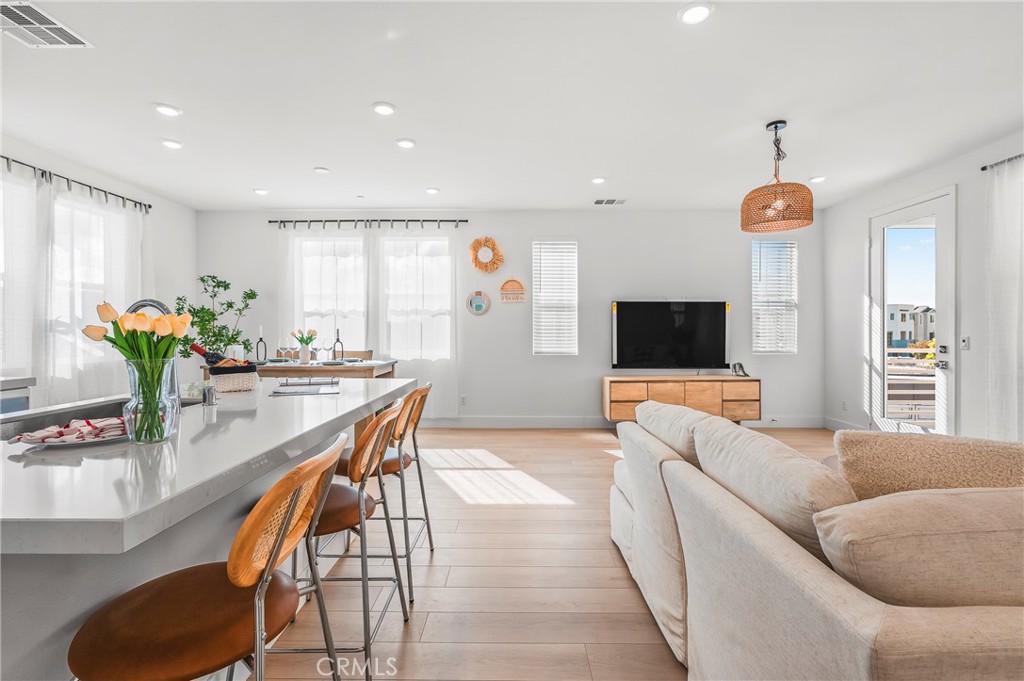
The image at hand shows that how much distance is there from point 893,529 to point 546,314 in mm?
5038

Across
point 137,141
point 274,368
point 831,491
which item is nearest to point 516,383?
point 274,368

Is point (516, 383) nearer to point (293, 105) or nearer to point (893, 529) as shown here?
point (293, 105)

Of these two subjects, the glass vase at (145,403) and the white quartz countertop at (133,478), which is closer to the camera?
the white quartz countertop at (133,478)

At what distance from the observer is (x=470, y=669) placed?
64.5 inches

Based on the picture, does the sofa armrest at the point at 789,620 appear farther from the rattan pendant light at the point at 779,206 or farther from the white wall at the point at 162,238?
the white wall at the point at 162,238

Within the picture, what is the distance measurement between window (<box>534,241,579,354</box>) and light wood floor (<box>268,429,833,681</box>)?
2.42 m

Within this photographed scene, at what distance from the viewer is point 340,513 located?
165 centimetres

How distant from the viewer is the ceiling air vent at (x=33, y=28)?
84.4 inches

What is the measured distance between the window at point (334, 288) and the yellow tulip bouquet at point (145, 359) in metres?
4.61

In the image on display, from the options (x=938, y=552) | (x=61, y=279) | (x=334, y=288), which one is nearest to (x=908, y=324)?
(x=938, y=552)

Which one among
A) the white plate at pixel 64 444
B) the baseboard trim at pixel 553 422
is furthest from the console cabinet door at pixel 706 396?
the white plate at pixel 64 444

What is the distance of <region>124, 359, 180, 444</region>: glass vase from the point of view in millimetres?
1203

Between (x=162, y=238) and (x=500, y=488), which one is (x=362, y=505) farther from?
(x=162, y=238)

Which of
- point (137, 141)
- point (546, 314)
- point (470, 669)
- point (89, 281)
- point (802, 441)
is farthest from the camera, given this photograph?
point (546, 314)
